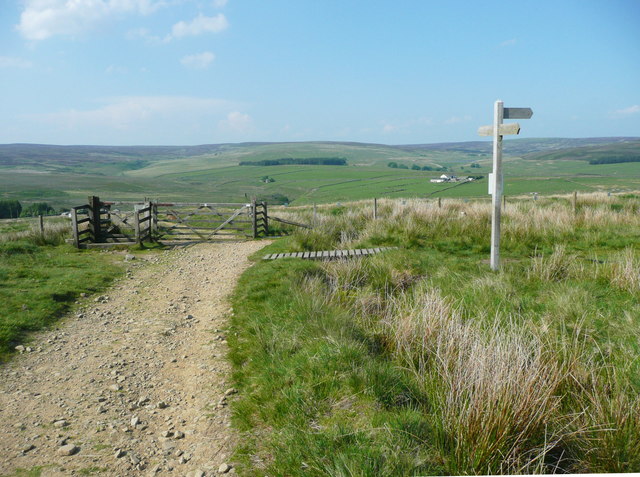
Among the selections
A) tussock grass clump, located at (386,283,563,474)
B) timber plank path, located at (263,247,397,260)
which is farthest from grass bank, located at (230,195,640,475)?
timber plank path, located at (263,247,397,260)

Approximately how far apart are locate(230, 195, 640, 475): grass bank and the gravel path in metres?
0.34

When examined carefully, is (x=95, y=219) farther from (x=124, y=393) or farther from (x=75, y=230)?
(x=124, y=393)

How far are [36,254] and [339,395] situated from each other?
10855 mm

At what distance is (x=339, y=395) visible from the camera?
3.99 metres

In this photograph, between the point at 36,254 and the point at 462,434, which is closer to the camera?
the point at 462,434

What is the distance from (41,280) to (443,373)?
8.00 metres

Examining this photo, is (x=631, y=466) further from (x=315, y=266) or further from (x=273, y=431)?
(x=315, y=266)

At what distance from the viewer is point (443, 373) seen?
166 inches

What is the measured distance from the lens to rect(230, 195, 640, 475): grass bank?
324cm

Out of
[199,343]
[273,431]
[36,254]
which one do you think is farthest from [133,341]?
[36,254]

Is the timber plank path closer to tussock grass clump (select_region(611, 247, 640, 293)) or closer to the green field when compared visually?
tussock grass clump (select_region(611, 247, 640, 293))

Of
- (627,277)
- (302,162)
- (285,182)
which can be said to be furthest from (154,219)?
(302,162)

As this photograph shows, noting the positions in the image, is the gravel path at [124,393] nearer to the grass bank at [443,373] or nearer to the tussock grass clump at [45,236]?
the grass bank at [443,373]

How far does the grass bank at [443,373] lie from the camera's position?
10.6 feet
